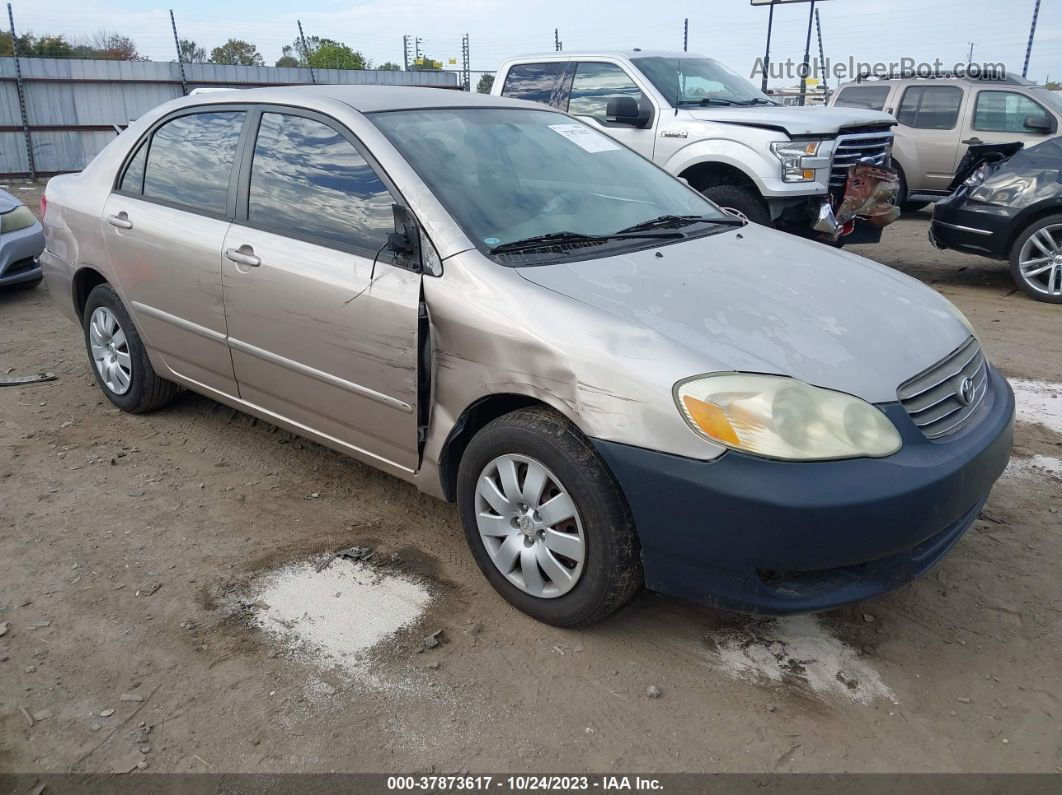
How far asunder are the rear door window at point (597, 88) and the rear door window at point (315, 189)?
5001 mm

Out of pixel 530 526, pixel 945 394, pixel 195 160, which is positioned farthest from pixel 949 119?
pixel 530 526

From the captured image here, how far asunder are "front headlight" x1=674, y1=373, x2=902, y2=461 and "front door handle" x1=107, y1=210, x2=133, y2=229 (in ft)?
10.0

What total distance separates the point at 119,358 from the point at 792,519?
147 inches

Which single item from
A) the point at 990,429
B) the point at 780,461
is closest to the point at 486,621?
the point at 780,461

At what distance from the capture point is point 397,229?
3078 millimetres

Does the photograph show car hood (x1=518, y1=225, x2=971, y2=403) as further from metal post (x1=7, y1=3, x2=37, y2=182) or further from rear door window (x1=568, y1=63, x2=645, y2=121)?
metal post (x1=7, y1=3, x2=37, y2=182)

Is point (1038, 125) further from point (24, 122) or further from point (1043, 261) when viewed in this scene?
point (24, 122)

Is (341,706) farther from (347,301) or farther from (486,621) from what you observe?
(347,301)

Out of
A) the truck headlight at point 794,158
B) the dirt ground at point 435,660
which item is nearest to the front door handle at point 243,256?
the dirt ground at point 435,660

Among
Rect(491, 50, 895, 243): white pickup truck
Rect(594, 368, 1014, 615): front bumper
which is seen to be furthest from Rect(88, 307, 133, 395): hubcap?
Rect(491, 50, 895, 243): white pickup truck

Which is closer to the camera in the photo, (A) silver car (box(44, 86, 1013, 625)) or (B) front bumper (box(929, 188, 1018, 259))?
(A) silver car (box(44, 86, 1013, 625))

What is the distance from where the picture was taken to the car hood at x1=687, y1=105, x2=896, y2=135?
24.1 feet

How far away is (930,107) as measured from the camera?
1155cm

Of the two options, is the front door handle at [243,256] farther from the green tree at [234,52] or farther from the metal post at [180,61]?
the green tree at [234,52]
